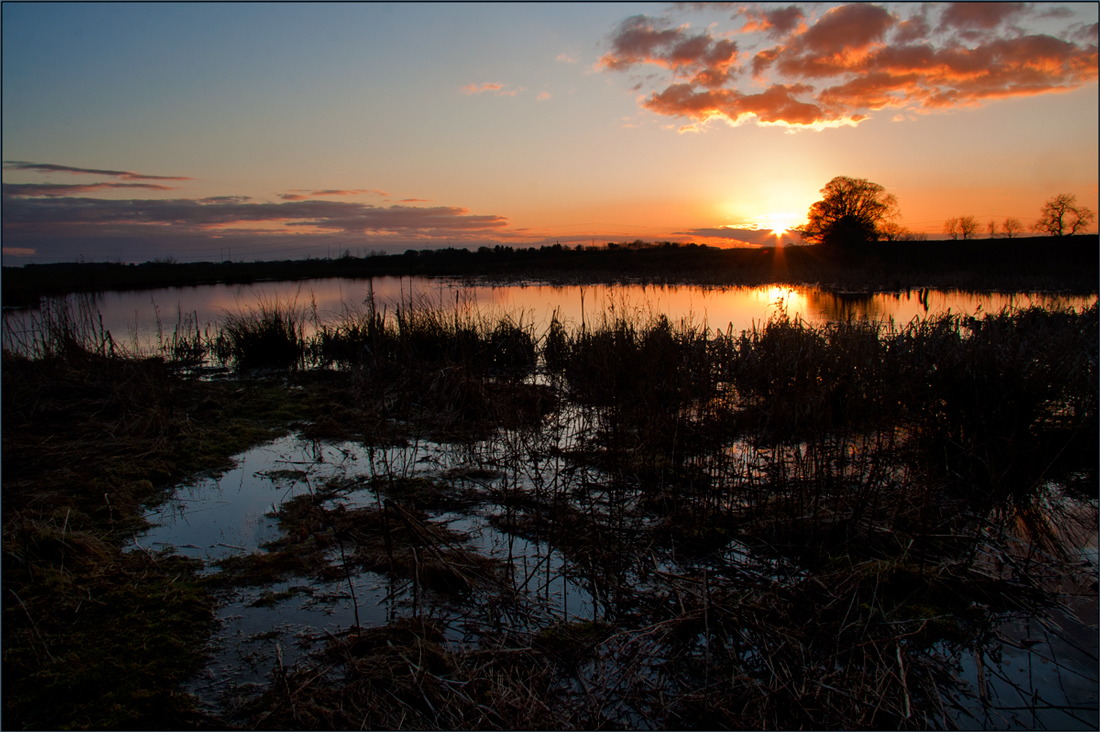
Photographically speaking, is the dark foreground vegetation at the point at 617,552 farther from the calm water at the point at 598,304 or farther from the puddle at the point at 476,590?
the calm water at the point at 598,304

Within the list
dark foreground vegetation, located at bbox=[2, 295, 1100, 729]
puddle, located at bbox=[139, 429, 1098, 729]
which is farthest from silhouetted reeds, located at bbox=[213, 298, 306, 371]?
puddle, located at bbox=[139, 429, 1098, 729]

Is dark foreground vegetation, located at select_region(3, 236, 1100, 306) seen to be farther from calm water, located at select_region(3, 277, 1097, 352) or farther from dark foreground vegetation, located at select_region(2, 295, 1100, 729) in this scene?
dark foreground vegetation, located at select_region(2, 295, 1100, 729)

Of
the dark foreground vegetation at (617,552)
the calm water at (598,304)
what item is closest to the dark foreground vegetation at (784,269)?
the calm water at (598,304)

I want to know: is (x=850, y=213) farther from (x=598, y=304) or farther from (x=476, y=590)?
(x=476, y=590)

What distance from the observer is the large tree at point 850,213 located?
45.2 metres

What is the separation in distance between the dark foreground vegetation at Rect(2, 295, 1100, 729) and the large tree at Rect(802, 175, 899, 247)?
42430 millimetres

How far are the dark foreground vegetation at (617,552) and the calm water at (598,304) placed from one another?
513 cm

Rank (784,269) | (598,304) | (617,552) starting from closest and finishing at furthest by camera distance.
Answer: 1. (617,552)
2. (598,304)
3. (784,269)

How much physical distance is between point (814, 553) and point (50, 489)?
6.09 m

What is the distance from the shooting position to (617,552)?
3.73 m

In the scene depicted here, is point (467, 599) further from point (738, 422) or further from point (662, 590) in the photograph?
point (738, 422)

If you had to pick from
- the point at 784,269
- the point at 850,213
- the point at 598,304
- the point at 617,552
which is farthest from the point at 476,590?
the point at 850,213

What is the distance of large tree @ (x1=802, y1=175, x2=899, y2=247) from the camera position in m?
45.2

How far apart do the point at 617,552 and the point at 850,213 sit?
167 ft
